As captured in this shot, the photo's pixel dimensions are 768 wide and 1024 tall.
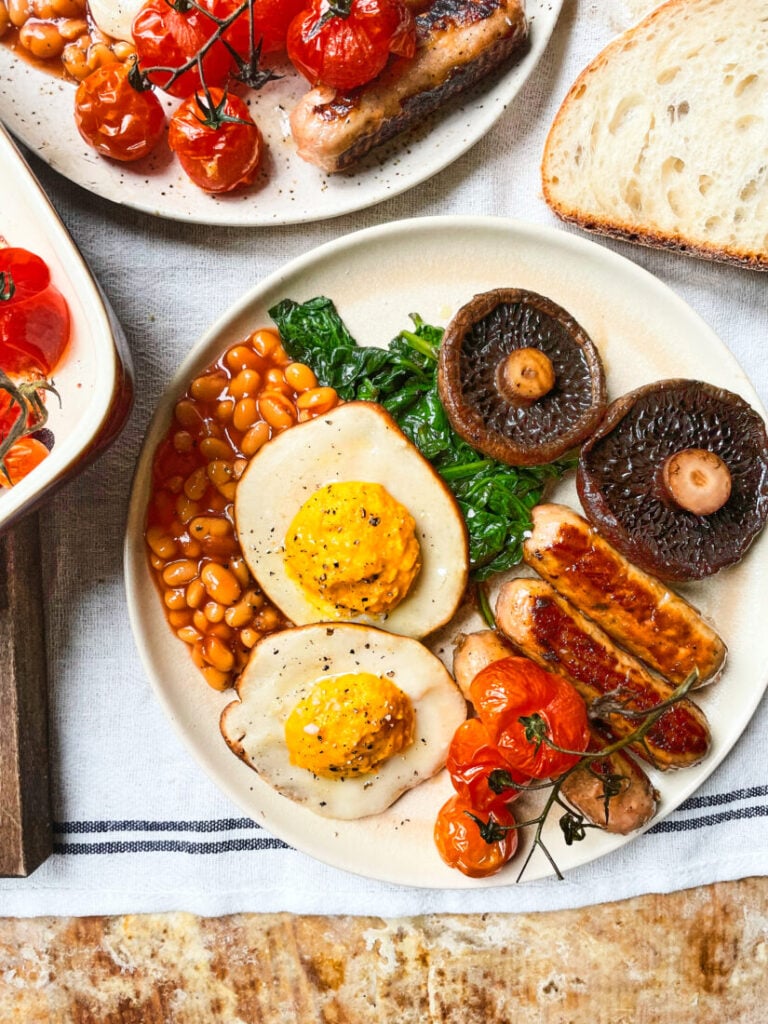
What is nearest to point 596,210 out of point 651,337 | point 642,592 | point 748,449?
point 651,337

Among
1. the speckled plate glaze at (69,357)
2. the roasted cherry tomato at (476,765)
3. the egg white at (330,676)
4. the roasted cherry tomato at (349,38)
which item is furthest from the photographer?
the egg white at (330,676)

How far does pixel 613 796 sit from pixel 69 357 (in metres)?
2.05

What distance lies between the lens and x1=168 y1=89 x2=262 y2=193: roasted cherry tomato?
260 centimetres

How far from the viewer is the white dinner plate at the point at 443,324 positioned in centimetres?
276

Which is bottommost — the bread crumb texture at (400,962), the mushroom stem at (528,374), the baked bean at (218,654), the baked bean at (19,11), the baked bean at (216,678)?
the bread crumb texture at (400,962)

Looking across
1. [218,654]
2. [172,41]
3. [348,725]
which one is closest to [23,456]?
[218,654]

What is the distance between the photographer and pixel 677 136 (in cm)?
286

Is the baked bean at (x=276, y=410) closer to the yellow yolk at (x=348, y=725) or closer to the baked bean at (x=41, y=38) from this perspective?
the yellow yolk at (x=348, y=725)

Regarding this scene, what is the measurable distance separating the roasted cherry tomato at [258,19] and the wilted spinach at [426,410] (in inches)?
31.3

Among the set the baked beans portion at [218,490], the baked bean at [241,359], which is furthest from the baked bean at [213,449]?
the baked bean at [241,359]

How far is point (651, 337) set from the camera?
9.26 ft

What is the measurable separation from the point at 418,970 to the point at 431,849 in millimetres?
503

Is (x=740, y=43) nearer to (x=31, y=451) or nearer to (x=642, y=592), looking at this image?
(x=642, y=592)

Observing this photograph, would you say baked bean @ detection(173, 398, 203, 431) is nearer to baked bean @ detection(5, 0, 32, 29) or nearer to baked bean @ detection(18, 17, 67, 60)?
baked bean @ detection(18, 17, 67, 60)
